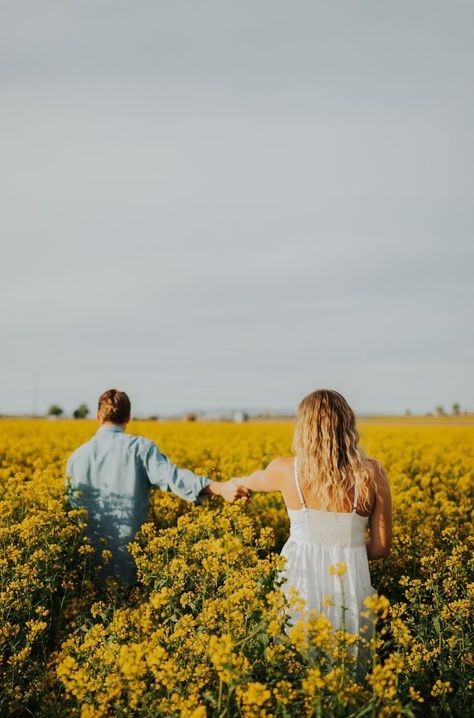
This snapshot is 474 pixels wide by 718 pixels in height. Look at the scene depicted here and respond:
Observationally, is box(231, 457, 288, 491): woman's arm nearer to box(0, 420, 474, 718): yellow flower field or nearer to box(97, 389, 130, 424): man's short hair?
box(0, 420, 474, 718): yellow flower field

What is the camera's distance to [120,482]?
478 centimetres

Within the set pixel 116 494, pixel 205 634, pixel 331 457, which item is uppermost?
pixel 331 457

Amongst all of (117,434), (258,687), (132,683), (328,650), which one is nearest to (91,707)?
(132,683)

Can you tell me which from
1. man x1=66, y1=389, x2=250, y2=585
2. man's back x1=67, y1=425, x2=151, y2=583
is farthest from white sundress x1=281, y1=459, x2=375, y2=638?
man's back x1=67, y1=425, x2=151, y2=583

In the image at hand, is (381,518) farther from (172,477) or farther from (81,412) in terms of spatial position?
(81,412)

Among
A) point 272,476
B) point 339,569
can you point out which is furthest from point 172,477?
point 339,569

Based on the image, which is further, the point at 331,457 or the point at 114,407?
the point at 114,407

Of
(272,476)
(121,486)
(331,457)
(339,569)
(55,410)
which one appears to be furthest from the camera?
(55,410)

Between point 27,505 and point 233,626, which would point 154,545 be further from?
point 27,505

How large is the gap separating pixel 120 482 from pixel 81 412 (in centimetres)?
5161

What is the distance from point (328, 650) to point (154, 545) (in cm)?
178

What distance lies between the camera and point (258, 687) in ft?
7.09

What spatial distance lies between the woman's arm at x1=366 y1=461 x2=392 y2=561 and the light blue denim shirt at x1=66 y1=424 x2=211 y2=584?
158 cm

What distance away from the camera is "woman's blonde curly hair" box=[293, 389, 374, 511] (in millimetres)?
3297
